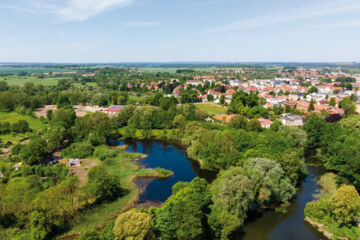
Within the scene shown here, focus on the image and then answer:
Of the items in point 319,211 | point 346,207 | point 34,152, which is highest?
point 34,152

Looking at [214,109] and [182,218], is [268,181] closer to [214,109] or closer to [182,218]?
[182,218]

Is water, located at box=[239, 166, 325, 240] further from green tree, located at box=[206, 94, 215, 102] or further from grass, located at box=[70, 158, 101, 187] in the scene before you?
green tree, located at box=[206, 94, 215, 102]

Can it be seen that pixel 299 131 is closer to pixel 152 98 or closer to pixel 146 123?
pixel 146 123

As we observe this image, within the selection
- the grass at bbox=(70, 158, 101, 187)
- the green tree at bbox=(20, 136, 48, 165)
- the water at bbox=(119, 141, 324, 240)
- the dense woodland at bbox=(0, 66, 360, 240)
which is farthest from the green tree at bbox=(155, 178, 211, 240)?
the green tree at bbox=(20, 136, 48, 165)

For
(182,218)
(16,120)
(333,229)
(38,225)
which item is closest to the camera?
(182,218)

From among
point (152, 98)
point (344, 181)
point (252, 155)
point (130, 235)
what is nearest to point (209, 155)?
point (252, 155)

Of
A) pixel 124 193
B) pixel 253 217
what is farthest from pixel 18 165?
pixel 253 217

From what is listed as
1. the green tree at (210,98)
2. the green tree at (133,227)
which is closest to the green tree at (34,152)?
the green tree at (133,227)
